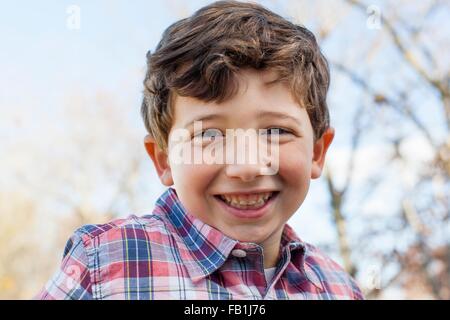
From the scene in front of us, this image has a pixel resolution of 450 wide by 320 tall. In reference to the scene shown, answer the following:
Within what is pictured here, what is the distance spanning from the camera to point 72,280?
1.12 meters

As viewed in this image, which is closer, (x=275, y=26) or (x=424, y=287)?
(x=275, y=26)

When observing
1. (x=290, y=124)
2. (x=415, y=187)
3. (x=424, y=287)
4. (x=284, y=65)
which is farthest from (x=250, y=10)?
(x=424, y=287)

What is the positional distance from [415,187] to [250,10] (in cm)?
677

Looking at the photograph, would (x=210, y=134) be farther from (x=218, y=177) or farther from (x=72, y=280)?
(x=72, y=280)

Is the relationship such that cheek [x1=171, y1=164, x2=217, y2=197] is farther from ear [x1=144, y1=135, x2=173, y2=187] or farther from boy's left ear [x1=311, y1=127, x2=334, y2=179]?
boy's left ear [x1=311, y1=127, x2=334, y2=179]

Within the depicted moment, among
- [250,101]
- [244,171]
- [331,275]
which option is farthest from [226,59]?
[331,275]

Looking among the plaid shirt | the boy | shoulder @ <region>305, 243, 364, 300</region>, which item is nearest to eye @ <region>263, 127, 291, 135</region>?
the boy

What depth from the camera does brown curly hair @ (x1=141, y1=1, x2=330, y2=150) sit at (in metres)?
1.23

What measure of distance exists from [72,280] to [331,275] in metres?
0.69

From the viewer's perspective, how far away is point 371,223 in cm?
785

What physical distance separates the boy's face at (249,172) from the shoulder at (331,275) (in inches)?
9.3

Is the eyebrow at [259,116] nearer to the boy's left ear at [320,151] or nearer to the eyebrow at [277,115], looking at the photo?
the eyebrow at [277,115]

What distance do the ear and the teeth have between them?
0.60 feet
